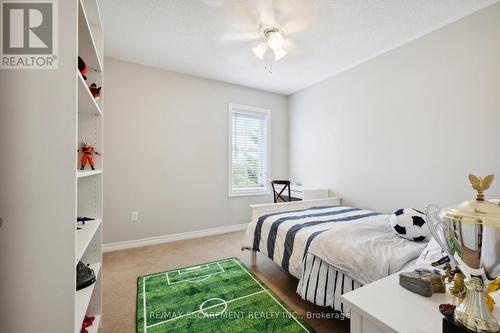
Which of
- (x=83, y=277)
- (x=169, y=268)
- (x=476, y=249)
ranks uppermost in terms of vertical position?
(x=476, y=249)

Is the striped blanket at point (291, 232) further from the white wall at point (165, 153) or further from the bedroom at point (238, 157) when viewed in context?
the white wall at point (165, 153)

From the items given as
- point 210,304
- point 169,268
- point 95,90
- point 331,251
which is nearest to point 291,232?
point 331,251

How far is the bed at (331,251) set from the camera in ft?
4.60

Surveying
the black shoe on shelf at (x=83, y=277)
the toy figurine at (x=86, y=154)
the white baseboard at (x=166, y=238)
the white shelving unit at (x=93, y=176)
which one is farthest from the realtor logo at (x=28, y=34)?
the white baseboard at (x=166, y=238)

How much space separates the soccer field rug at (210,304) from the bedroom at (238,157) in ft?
0.06

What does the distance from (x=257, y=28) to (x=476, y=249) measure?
236cm

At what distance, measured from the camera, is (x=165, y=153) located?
3232mm

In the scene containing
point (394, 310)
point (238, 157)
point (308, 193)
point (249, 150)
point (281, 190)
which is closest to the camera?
point (394, 310)

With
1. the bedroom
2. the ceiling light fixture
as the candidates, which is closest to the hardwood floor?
the bedroom

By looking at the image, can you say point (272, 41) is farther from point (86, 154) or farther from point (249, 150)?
point (249, 150)

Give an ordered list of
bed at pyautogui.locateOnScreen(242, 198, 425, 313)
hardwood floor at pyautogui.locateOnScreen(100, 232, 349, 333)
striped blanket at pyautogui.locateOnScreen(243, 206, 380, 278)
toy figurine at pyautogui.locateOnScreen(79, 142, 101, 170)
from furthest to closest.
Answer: striped blanket at pyautogui.locateOnScreen(243, 206, 380, 278) → hardwood floor at pyautogui.locateOnScreen(100, 232, 349, 333) → toy figurine at pyautogui.locateOnScreen(79, 142, 101, 170) → bed at pyautogui.locateOnScreen(242, 198, 425, 313)

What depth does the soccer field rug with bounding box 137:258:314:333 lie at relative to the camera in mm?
1551

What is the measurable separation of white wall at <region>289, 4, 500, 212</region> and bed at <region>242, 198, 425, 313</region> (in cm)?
75

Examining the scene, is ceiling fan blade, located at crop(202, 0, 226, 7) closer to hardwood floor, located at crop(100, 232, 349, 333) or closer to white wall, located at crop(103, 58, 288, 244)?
white wall, located at crop(103, 58, 288, 244)
